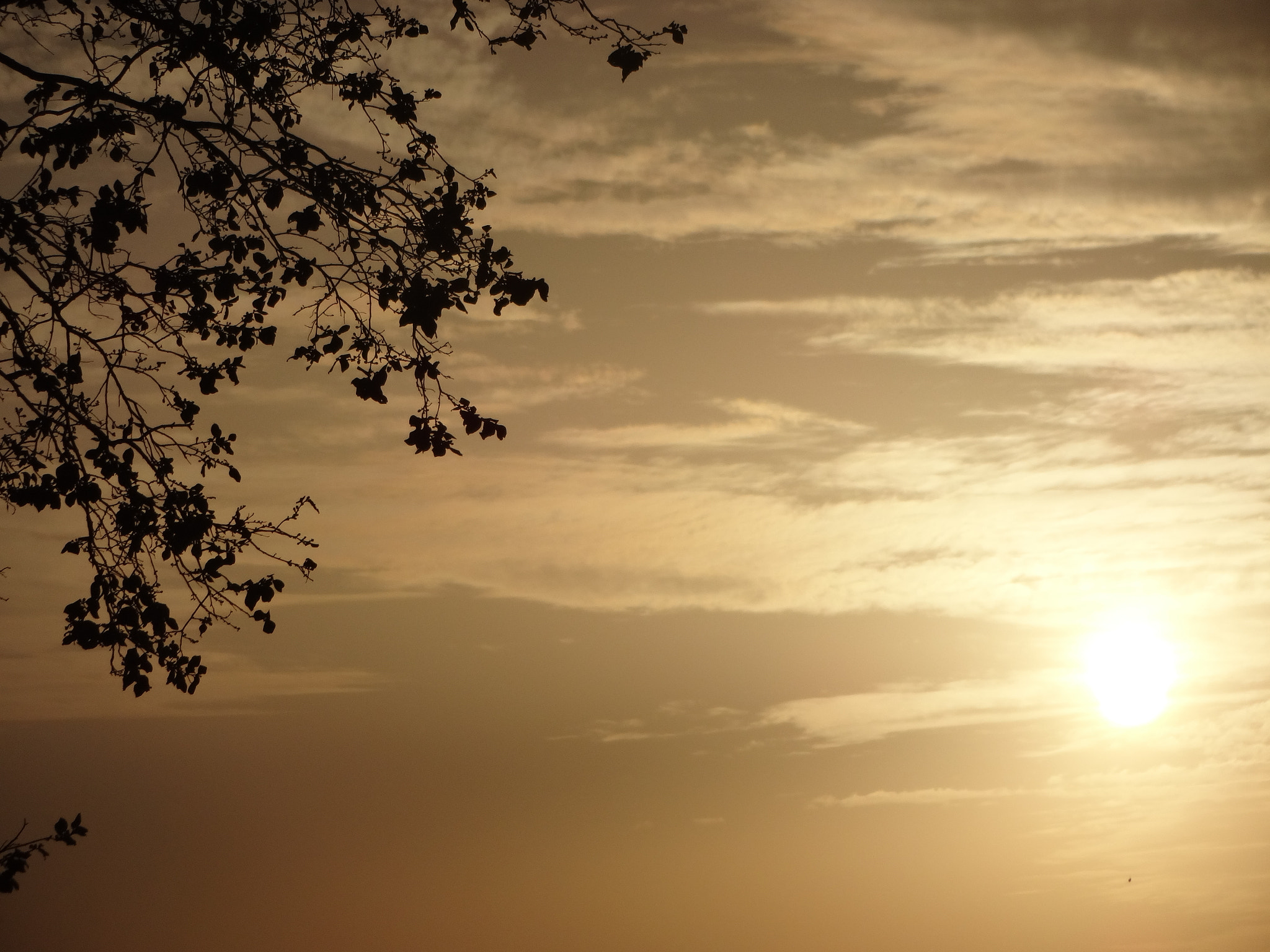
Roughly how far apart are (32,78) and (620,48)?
15.6 ft

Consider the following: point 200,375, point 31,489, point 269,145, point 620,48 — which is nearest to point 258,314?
point 200,375

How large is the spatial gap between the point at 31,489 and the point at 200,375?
168cm

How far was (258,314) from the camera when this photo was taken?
459 inches

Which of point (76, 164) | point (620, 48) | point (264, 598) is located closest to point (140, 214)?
point (76, 164)

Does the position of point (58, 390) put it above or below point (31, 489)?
above

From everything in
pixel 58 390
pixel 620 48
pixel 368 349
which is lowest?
pixel 58 390

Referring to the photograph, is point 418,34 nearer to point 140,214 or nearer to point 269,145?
point 269,145

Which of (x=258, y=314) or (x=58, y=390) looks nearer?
(x=58, y=390)

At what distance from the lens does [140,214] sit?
10.8m

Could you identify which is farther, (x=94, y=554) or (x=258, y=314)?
(x=258, y=314)

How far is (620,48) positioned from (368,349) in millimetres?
3347

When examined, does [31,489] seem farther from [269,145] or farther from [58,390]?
[269,145]

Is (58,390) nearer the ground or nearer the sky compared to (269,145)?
nearer the ground

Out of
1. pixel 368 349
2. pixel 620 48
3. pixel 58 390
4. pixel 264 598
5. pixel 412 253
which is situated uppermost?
pixel 620 48
